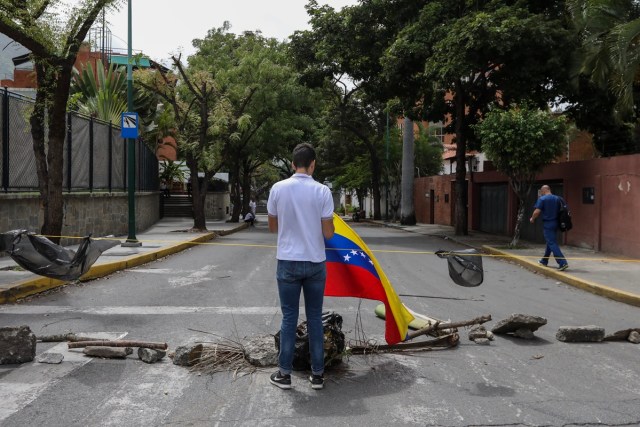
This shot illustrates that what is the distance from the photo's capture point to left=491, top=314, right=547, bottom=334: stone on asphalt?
21.9ft

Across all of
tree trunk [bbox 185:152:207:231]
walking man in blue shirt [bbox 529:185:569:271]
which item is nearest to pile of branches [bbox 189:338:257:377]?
walking man in blue shirt [bbox 529:185:569:271]

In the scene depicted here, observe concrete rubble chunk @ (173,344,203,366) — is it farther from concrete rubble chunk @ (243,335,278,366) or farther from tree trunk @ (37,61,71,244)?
tree trunk @ (37,61,71,244)

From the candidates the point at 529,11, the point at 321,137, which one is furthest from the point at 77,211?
the point at 321,137

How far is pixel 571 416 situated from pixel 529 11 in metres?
19.2

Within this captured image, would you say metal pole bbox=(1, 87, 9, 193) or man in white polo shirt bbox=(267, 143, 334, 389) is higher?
metal pole bbox=(1, 87, 9, 193)

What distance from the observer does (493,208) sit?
1061 inches

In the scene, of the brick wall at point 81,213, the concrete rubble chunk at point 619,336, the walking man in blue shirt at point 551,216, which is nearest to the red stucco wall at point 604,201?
the walking man in blue shirt at point 551,216

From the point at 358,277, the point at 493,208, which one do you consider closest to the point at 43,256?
the point at 358,277

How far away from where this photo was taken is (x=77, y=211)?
59.1 feet

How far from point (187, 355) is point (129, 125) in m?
11.8

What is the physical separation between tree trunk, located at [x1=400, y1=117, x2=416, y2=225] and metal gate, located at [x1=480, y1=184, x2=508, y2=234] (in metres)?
6.75

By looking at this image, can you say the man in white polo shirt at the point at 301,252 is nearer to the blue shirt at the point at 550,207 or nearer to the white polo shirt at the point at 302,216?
the white polo shirt at the point at 302,216

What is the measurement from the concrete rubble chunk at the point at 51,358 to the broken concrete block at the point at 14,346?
0.11 metres

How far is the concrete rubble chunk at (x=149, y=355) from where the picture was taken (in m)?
5.67
